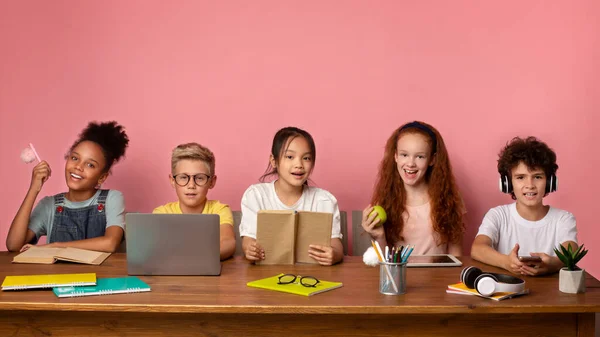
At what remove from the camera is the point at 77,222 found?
3.47 m

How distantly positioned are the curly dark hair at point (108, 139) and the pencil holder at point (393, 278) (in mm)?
1842

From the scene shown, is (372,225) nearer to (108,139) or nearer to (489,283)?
(489,283)

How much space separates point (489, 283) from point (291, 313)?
2.21ft

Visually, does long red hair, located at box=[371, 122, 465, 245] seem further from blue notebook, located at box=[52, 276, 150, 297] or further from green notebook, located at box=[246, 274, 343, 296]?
blue notebook, located at box=[52, 276, 150, 297]

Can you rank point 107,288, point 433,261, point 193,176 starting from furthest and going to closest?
1. point 193,176
2. point 433,261
3. point 107,288

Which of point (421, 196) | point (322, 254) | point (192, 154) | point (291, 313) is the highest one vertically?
point (192, 154)

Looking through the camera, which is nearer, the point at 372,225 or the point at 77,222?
the point at 372,225

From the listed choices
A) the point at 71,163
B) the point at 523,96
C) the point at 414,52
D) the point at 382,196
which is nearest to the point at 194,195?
the point at 71,163

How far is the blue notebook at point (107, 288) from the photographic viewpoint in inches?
88.8

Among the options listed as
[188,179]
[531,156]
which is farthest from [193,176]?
[531,156]

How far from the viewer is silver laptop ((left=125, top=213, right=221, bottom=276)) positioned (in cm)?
246

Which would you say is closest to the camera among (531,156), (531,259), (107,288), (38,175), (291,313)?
(291,313)

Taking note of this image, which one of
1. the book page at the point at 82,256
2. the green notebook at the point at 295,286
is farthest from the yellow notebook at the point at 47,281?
the green notebook at the point at 295,286

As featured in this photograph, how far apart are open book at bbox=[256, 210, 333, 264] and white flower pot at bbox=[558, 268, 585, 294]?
3.04ft
